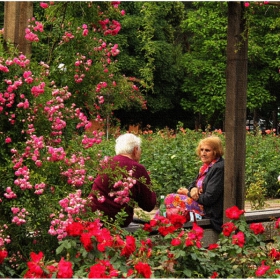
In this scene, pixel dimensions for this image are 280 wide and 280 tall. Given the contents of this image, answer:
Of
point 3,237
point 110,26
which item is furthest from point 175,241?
point 110,26

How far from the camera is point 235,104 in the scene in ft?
21.3

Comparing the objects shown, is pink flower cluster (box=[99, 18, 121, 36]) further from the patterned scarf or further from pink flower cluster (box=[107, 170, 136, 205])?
the patterned scarf

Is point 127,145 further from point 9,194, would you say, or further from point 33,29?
point 9,194

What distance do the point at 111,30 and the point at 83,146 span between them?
3.56 feet

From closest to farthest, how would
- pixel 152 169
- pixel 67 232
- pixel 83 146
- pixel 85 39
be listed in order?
1. pixel 67 232
2. pixel 83 146
3. pixel 85 39
4. pixel 152 169

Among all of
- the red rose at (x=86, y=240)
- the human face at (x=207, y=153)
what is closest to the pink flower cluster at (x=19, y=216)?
the red rose at (x=86, y=240)

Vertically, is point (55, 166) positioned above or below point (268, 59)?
below

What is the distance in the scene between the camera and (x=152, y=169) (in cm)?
1250

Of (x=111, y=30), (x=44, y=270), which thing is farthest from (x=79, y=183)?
(x=111, y=30)

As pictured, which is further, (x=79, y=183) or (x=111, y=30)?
(x=111, y=30)

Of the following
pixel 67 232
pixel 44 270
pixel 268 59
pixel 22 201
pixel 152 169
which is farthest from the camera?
pixel 268 59

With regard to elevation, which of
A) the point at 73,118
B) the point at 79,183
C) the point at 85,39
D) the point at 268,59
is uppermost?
the point at 268,59

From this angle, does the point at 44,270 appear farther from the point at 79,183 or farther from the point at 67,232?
the point at 79,183

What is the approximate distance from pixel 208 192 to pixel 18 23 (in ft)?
8.25
